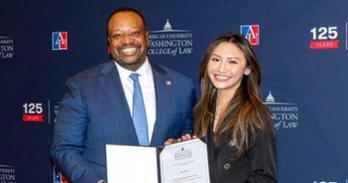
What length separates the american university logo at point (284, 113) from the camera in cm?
310

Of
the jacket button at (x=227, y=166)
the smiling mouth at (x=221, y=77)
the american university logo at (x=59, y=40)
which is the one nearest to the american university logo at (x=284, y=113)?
the smiling mouth at (x=221, y=77)

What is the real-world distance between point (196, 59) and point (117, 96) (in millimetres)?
1078

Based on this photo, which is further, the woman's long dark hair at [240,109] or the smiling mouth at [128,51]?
the smiling mouth at [128,51]

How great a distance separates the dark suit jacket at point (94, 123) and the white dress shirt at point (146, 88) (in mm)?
37

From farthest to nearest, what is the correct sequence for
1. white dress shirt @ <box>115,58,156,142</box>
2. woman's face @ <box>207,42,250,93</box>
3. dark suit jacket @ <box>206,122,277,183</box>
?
1. white dress shirt @ <box>115,58,156,142</box>
2. woman's face @ <box>207,42,250,93</box>
3. dark suit jacket @ <box>206,122,277,183</box>

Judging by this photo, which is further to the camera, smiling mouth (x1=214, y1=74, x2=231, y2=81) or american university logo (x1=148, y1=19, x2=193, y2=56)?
american university logo (x1=148, y1=19, x2=193, y2=56)

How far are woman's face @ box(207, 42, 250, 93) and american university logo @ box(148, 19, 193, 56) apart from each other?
39.3 inches

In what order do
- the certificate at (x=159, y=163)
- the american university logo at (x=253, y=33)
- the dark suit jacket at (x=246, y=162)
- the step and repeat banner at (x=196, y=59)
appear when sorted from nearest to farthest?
the certificate at (x=159, y=163) < the dark suit jacket at (x=246, y=162) < the step and repeat banner at (x=196, y=59) < the american university logo at (x=253, y=33)

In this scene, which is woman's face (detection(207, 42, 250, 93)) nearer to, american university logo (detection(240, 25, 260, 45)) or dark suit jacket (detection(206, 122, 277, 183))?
dark suit jacket (detection(206, 122, 277, 183))

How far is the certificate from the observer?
204cm

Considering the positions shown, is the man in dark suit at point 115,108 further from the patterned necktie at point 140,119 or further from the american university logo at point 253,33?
the american university logo at point 253,33

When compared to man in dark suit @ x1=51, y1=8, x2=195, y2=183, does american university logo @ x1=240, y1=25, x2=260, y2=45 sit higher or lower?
higher

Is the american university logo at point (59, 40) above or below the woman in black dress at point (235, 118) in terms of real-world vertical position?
above

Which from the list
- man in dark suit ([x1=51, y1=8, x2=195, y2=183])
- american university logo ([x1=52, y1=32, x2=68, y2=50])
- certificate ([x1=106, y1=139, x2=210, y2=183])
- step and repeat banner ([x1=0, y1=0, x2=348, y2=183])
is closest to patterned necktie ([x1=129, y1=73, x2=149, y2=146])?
man in dark suit ([x1=51, y1=8, x2=195, y2=183])
